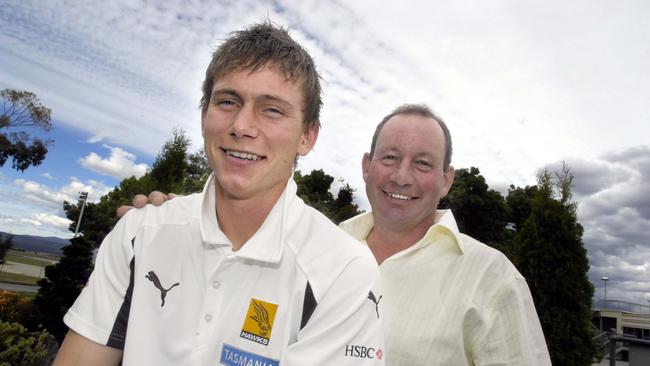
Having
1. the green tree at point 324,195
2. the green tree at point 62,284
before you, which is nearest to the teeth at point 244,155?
the green tree at point 62,284

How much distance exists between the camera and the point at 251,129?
2059 millimetres

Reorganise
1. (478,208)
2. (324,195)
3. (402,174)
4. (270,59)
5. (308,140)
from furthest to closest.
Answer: (324,195) < (478,208) < (402,174) < (308,140) < (270,59)

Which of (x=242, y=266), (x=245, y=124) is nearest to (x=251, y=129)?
(x=245, y=124)

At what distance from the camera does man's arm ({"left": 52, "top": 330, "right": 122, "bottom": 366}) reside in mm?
1976

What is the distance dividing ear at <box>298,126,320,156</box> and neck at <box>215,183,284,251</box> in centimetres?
31

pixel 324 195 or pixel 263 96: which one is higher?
pixel 324 195

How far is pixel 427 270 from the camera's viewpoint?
9.96 feet

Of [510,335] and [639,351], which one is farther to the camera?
[639,351]

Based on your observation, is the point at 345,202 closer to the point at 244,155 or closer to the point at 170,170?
the point at 170,170

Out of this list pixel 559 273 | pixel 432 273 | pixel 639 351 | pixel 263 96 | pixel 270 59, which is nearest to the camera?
pixel 263 96

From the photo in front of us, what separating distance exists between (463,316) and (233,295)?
152 centimetres

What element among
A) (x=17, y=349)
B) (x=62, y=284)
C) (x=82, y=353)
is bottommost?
(x=17, y=349)

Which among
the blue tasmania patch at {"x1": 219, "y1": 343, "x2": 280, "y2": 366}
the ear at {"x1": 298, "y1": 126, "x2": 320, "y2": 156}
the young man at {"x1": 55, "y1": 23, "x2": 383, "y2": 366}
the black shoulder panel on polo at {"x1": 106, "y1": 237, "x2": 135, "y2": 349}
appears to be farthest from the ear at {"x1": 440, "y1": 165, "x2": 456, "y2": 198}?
the black shoulder panel on polo at {"x1": 106, "y1": 237, "x2": 135, "y2": 349}

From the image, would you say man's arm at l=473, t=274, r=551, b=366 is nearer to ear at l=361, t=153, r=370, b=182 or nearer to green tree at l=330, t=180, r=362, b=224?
ear at l=361, t=153, r=370, b=182
